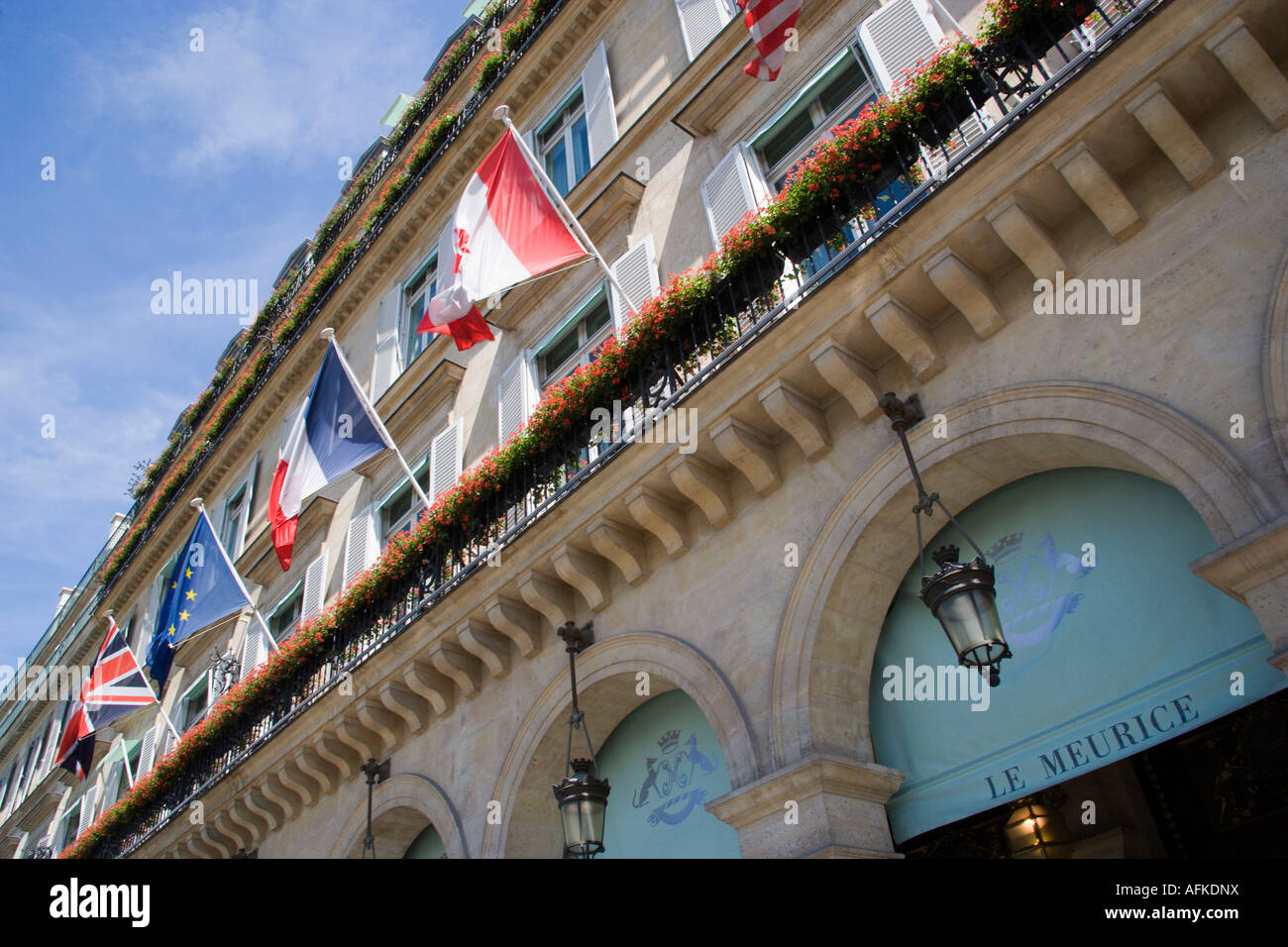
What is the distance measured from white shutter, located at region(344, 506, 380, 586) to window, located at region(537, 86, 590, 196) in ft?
18.8

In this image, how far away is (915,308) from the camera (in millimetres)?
6418

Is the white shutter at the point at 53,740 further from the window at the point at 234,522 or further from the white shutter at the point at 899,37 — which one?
the white shutter at the point at 899,37

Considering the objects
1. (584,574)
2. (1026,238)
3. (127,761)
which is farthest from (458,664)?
(127,761)

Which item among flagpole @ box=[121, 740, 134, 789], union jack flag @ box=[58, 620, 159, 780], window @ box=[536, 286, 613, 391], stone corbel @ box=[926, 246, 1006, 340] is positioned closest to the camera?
stone corbel @ box=[926, 246, 1006, 340]

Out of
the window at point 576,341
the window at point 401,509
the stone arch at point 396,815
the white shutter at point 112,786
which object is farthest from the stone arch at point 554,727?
the white shutter at point 112,786

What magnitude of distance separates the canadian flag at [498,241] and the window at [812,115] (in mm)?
2315

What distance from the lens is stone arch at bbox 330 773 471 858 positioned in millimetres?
9445

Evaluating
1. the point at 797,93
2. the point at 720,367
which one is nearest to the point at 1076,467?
the point at 720,367

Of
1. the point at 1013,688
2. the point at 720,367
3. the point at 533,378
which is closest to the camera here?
the point at 1013,688

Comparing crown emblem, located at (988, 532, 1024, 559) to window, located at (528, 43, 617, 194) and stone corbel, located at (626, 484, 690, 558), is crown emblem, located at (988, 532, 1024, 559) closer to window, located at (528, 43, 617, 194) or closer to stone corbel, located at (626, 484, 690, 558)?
stone corbel, located at (626, 484, 690, 558)

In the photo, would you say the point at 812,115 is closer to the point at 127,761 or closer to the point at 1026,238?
the point at 1026,238

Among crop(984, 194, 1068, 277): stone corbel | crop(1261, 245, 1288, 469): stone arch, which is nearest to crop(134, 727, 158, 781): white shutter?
crop(984, 194, 1068, 277): stone corbel
